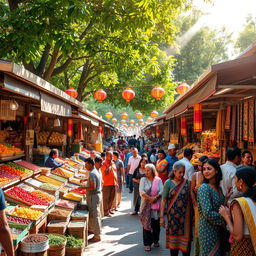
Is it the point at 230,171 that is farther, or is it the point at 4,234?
the point at 230,171

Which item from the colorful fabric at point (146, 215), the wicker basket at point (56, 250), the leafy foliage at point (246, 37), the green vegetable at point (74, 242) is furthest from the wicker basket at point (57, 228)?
the leafy foliage at point (246, 37)

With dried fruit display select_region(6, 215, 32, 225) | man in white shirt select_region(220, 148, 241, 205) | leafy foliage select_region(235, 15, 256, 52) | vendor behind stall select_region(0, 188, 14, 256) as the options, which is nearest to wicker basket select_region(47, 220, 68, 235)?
dried fruit display select_region(6, 215, 32, 225)

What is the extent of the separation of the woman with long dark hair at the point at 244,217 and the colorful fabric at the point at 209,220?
0.47 metres

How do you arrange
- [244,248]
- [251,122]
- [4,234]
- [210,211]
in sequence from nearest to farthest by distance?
[244,248] → [4,234] → [210,211] → [251,122]

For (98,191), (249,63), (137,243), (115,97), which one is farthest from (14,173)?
(115,97)

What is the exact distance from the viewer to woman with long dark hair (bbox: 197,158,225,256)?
130 inches

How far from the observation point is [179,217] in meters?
4.29

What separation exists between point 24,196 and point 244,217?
4.32 m

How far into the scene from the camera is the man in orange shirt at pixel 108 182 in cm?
781

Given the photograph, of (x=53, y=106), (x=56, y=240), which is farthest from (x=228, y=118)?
(x=56, y=240)

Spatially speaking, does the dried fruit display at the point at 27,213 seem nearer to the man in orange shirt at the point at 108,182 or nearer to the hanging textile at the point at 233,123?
the man in orange shirt at the point at 108,182

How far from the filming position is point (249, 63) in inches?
152

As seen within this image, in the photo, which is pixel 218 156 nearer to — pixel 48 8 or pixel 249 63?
A: pixel 249 63

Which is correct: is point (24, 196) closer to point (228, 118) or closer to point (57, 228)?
point (57, 228)
